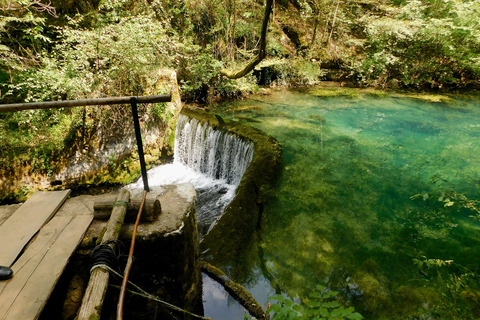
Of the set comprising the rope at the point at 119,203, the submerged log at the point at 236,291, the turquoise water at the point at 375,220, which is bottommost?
the submerged log at the point at 236,291

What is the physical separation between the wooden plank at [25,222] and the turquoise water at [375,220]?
2614mm

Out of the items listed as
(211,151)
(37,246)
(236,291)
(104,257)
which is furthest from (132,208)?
(211,151)

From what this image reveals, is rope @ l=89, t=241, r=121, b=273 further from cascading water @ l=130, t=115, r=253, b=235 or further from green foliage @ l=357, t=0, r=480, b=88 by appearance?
green foliage @ l=357, t=0, r=480, b=88

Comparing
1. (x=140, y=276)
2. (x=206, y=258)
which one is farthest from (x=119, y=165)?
(x=140, y=276)

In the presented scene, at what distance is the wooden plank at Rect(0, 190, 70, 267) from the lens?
1875mm

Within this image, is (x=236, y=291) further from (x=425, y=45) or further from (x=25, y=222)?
(x=425, y=45)

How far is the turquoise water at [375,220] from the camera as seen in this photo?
360cm

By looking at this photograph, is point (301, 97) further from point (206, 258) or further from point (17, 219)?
point (17, 219)

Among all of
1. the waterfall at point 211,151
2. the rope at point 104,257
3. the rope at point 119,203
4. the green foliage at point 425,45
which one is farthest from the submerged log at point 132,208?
the green foliage at point 425,45

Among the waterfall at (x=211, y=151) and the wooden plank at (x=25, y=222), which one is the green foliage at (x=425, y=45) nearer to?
the waterfall at (x=211, y=151)

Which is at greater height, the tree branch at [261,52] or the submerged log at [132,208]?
the tree branch at [261,52]

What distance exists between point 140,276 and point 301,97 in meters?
12.6

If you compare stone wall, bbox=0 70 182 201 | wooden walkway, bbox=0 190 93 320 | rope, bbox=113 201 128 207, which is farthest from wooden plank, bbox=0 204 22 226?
stone wall, bbox=0 70 182 201

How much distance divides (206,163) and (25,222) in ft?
19.9
